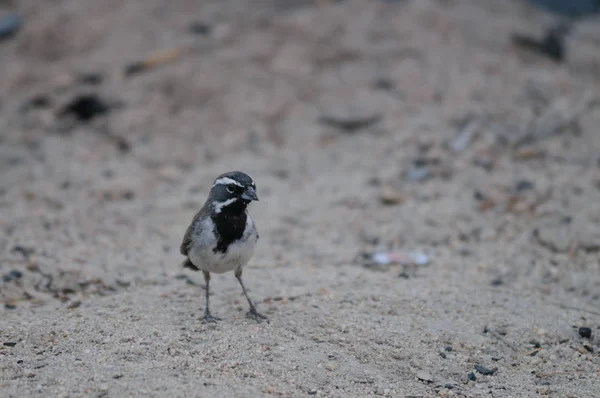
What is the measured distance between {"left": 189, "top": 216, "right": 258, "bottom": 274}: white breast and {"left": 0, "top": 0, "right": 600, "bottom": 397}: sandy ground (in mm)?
570

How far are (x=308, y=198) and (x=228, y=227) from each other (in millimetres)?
3964

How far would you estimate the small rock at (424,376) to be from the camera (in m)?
5.61

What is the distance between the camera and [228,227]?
6348 mm

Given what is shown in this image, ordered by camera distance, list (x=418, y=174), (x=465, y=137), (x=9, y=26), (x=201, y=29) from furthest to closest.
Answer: (x=9, y=26), (x=201, y=29), (x=465, y=137), (x=418, y=174)

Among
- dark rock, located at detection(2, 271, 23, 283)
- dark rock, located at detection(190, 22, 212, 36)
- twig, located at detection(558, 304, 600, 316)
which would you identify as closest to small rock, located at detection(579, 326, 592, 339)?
twig, located at detection(558, 304, 600, 316)

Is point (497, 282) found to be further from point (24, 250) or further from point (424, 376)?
point (24, 250)

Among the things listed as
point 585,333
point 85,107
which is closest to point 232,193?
point 585,333

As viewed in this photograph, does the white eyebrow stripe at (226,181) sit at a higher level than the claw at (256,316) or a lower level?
higher

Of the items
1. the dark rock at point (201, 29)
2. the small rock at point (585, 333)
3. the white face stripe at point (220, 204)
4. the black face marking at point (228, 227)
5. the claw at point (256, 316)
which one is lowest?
the small rock at point (585, 333)

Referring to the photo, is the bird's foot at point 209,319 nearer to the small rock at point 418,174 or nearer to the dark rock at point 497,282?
the dark rock at point 497,282

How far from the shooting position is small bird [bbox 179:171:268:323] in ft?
20.6

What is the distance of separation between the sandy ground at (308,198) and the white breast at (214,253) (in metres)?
0.57

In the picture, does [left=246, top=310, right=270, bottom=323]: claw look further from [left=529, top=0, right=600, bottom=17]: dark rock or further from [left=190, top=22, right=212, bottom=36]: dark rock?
[left=529, top=0, right=600, bottom=17]: dark rock

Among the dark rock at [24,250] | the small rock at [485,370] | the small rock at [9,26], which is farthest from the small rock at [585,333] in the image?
the small rock at [9,26]
